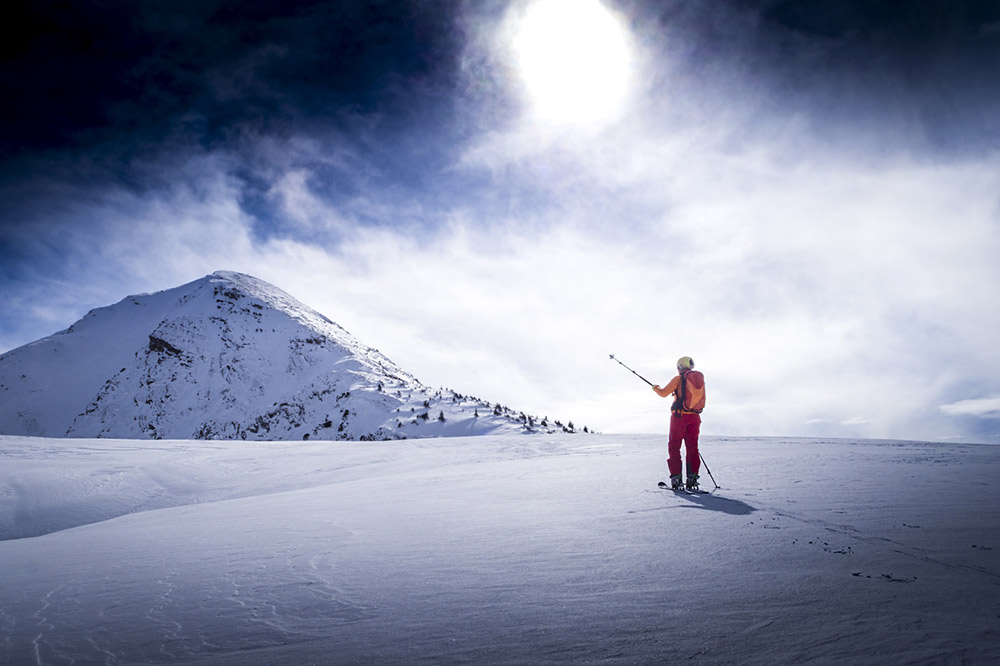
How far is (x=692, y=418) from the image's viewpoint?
7.11 meters

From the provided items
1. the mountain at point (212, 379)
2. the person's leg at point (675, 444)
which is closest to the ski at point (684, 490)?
the person's leg at point (675, 444)

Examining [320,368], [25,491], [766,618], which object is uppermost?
[320,368]

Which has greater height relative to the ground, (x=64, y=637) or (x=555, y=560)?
(x=555, y=560)

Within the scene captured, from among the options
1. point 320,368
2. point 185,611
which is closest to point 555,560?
point 185,611

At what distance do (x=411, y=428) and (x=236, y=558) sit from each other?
66.7ft

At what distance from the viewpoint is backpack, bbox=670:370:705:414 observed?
7.10 m

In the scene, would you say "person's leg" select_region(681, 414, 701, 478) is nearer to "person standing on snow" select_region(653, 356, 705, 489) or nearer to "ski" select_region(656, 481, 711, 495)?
"person standing on snow" select_region(653, 356, 705, 489)

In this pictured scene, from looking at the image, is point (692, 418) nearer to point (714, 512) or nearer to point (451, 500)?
point (714, 512)

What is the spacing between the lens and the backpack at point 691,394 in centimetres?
710

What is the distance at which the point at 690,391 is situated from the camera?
23.4 ft

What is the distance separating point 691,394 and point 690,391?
47 millimetres

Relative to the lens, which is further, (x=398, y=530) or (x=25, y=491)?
(x=25, y=491)

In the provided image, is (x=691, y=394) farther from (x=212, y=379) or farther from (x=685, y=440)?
(x=212, y=379)

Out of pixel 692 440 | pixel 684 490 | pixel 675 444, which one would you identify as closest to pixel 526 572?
pixel 684 490
